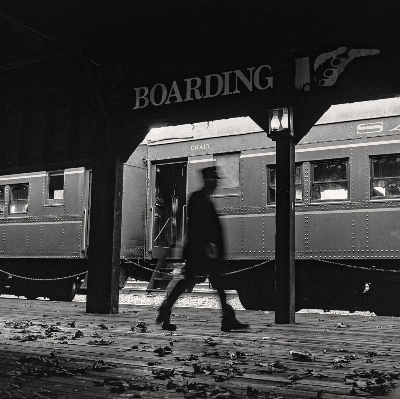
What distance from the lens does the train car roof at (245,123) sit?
404 inches

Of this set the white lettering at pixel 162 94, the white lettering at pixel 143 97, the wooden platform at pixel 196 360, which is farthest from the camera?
the white lettering at pixel 143 97

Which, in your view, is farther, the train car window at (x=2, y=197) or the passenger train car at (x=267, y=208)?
the train car window at (x=2, y=197)

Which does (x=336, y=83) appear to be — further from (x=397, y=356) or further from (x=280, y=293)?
(x=397, y=356)

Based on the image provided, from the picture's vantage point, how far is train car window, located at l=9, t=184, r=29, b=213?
46.5ft

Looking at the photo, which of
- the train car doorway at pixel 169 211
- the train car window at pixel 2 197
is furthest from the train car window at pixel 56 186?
the train car doorway at pixel 169 211

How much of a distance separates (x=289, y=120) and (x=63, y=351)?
431cm

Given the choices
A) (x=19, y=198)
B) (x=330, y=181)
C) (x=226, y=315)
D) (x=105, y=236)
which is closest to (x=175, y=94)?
(x=105, y=236)

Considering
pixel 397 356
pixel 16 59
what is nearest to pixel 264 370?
pixel 397 356

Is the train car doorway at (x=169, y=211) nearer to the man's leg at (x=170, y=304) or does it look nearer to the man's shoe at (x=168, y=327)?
the man's leg at (x=170, y=304)

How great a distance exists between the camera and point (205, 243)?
6.44 metres

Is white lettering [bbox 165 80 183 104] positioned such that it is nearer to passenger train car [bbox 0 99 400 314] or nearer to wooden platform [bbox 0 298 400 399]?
wooden platform [bbox 0 298 400 399]

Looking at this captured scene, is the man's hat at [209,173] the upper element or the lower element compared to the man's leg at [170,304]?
upper

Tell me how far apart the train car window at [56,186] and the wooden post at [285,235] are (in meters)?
7.42

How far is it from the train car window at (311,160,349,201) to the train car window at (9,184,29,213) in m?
7.35
